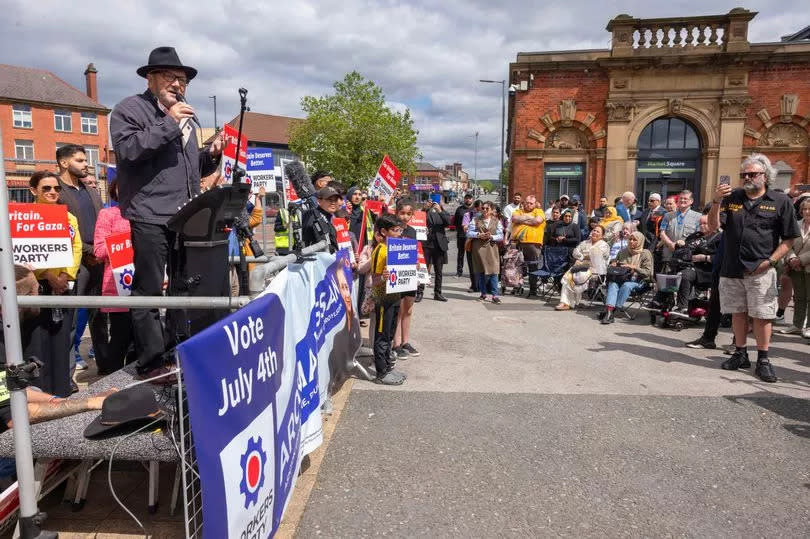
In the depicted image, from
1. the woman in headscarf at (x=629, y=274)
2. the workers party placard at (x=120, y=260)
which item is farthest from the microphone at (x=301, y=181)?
the woman in headscarf at (x=629, y=274)

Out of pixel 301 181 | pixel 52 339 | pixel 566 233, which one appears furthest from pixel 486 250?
pixel 52 339

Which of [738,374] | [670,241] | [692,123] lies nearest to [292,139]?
[692,123]

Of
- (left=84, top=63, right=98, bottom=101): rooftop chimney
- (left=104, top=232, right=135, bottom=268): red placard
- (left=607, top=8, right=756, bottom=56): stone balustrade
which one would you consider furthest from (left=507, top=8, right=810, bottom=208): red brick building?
(left=84, top=63, right=98, bottom=101): rooftop chimney

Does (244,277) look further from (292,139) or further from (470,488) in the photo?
(292,139)

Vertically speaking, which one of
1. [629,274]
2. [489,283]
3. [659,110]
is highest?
[659,110]

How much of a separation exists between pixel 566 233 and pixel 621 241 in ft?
4.23

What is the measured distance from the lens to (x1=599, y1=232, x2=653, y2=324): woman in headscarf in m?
8.25

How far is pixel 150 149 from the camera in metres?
3.13

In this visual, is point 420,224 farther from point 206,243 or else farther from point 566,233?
point 206,243

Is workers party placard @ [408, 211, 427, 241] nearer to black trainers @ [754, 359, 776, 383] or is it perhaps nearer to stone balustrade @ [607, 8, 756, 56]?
black trainers @ [754, 359, 776, 383]

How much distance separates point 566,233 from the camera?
10.8 meters

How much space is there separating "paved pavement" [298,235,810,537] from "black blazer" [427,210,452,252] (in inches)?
169

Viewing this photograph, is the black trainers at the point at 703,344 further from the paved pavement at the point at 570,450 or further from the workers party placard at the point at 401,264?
the workers party placard at the point at 401,264

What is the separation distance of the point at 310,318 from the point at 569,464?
1.96m
